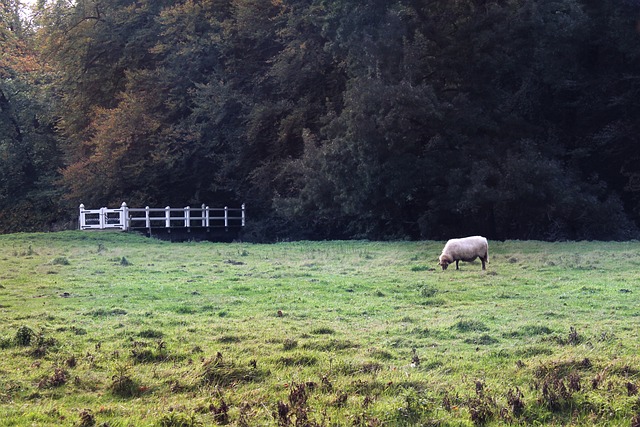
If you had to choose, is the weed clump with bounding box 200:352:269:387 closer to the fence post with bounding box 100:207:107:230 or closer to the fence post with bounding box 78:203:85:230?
the fence post with bounding box 100:207:107:230

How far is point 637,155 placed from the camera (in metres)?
30.7

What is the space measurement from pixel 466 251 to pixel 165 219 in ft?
67.6

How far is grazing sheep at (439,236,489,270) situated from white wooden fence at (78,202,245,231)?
63.3 ft

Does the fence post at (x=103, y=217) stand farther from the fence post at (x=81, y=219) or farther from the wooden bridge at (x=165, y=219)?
the fence post at (x=81, y=219)

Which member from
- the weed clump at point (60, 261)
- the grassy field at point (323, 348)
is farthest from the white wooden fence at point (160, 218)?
the grassy field at point (323, 348)

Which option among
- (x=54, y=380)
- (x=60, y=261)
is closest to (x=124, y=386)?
(x=54, y=380)

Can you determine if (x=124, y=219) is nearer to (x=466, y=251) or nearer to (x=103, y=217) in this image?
(x=103, y=217)

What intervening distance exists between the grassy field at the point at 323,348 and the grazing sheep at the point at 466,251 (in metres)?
0.63

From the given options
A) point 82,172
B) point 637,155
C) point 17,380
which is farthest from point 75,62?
point 17,380

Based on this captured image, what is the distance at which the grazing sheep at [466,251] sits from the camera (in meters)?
18.0

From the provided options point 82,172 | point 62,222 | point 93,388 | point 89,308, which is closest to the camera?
point 93,388

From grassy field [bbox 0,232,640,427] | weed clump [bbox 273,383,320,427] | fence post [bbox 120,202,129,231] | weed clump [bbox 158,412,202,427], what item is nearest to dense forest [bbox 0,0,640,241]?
fence post [bbox 120,202,129,231]

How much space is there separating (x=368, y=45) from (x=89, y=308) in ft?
60.1

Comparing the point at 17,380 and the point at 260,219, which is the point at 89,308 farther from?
the point at 260,219
